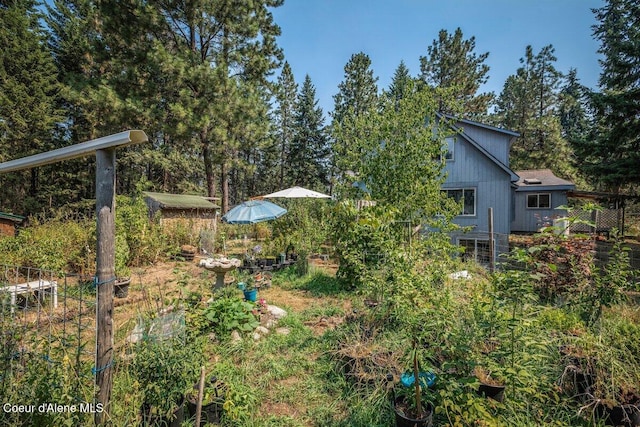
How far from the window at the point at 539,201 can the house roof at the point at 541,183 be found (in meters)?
0.51

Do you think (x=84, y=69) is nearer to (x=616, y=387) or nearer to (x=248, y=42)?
(x=248, y=42)

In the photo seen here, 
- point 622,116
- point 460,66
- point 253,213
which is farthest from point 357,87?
Result: point 253,213

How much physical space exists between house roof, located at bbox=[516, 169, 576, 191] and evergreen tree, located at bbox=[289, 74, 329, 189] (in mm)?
15871

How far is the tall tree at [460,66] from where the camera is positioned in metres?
19.6

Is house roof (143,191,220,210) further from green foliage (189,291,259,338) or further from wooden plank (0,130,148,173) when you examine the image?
wooden plank (0,130,148,173)

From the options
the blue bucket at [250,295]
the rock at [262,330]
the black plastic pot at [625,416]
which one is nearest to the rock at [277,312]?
the blue bucket at [250,295]

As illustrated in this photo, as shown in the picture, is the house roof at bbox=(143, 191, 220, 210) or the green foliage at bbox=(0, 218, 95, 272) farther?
the house roof at bbox=(143, 191, 220, 210)

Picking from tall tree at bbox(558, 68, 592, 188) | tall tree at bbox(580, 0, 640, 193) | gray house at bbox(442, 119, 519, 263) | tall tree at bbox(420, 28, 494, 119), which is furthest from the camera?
tall tree at bbox(420, 28, 494, 119)

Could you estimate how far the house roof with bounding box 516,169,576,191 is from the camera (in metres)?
13.3

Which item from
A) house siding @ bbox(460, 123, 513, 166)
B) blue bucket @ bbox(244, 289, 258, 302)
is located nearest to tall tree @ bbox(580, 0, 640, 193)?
house siding @ bbox(460, 123, 513, 166)

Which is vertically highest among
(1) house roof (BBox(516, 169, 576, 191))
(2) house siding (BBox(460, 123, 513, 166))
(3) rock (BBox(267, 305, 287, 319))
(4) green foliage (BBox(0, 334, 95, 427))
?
(2) house siding (BBox(460, 123, 513, 166))

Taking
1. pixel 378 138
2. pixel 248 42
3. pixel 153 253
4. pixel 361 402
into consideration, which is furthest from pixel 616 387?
pixel 248 42

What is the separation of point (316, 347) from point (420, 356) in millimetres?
1982

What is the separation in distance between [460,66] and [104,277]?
23617 millimetres
